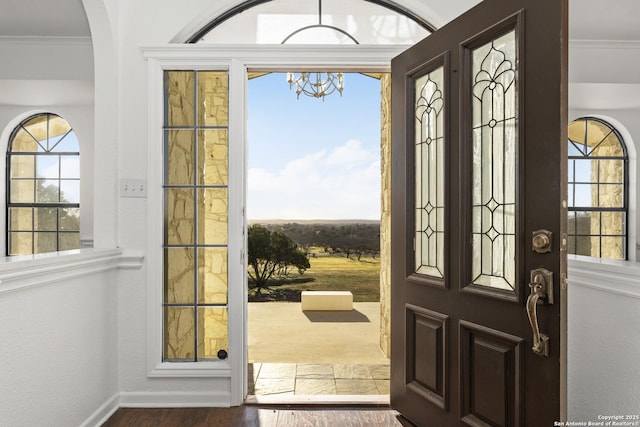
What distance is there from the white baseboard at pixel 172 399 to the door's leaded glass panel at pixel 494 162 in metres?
1.75

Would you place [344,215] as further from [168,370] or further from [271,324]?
[168,370]

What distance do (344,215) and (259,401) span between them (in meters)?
6.01

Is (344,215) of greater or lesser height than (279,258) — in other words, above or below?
above

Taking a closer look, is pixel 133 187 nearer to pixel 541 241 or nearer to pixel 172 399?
pixel 172 399

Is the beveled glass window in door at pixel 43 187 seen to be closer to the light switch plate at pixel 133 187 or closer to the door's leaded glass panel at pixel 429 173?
the light switch plate at pixel 133 187

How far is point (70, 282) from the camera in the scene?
2.33 m

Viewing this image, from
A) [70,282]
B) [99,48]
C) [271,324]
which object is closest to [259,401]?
[70,282]

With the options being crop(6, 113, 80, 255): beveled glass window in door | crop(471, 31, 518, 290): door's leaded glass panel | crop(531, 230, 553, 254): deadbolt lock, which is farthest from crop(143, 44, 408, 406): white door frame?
crop(6, 113, 80, 255): beveled glass window in door

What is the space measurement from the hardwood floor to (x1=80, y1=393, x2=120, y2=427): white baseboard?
28 mm

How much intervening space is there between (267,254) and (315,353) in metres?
4.22

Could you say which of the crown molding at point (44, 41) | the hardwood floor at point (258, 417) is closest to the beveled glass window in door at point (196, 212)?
the hardwood floor at point (258, 417)

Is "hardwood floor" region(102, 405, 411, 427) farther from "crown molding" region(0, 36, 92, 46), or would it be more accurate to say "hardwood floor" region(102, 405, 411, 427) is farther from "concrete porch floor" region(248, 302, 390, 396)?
"crown molding" region(0, 36, 92, 46)

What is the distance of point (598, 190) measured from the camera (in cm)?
553

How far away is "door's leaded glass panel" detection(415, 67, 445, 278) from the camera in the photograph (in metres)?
2.54
